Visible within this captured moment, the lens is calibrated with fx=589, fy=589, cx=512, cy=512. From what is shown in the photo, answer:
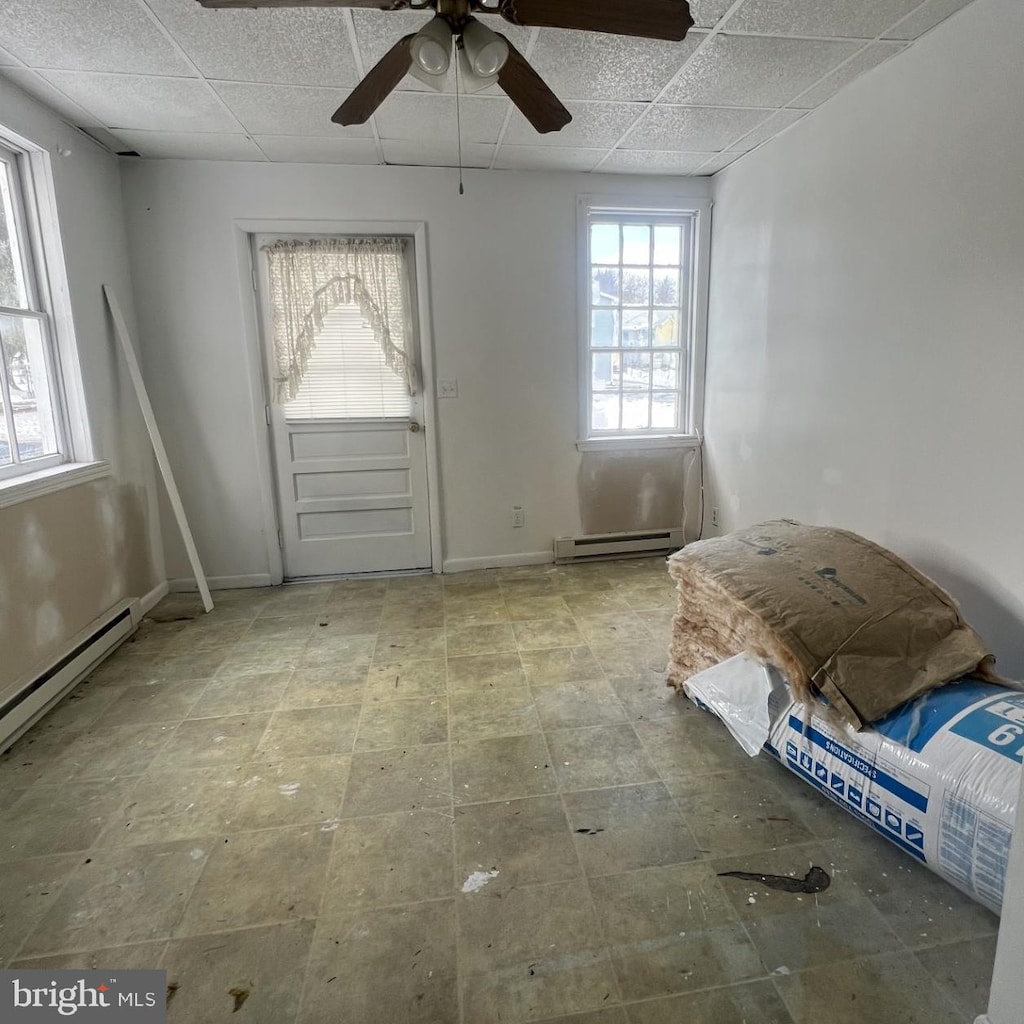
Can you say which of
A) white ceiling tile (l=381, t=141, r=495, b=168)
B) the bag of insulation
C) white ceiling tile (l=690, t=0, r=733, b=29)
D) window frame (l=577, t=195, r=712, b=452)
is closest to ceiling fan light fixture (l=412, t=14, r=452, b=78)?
white ceiling tile (l=690, t=0, r=733, b=29)

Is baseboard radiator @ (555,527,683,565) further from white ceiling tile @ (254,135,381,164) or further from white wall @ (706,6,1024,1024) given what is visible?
white ceiling tile @ (254,135,381,164)

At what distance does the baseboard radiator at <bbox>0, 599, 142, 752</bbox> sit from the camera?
2.22m

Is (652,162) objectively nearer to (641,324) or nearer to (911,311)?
(641,324)

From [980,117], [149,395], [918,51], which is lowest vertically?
[149,395]

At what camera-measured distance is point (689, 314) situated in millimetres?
4082

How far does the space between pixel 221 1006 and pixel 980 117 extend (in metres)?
3.38

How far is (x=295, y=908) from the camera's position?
1.50 meters

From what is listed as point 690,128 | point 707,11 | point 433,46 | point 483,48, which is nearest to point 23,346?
point 433,46

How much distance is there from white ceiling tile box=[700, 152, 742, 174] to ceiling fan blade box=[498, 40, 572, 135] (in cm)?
185

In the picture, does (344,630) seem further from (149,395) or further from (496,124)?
(496,124)

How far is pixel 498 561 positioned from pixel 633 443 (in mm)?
1248

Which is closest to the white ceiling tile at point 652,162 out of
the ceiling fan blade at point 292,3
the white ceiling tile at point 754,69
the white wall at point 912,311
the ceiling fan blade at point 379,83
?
the white wall at point 912,311

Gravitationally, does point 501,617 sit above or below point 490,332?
below

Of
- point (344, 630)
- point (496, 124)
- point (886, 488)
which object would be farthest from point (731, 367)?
point (344, 630)
